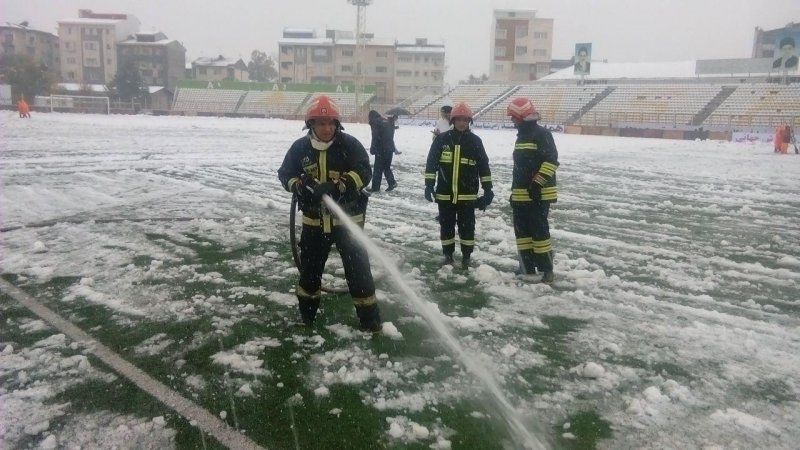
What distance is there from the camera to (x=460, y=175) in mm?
6047

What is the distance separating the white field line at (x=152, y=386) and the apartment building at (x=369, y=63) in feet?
251

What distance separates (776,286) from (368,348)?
4.43 meters

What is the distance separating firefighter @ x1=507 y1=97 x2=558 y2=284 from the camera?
563 cm

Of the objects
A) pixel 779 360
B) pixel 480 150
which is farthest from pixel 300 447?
pixel 480 150

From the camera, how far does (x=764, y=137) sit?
3256cm

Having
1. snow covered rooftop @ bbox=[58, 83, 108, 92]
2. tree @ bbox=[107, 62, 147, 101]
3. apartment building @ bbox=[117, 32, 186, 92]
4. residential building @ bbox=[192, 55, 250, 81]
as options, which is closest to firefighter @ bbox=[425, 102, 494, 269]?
tree @ bbox=[107, 62, 147, 101]

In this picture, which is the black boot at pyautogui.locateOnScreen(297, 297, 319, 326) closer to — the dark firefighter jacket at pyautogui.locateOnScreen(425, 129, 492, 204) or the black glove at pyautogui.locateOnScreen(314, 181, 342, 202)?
the black glove at pyautogui.locateOnScreen(314, 181, 342, 202)

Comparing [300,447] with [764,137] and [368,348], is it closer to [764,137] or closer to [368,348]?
[368,348]

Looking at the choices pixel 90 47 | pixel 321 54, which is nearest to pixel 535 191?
pixel 321 54

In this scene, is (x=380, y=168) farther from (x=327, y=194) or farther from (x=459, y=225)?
(x=327, y=194)

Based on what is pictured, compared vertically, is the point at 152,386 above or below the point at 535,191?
below

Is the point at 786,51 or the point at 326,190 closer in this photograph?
the point at 326,190

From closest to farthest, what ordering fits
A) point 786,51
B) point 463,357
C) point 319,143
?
point 463,357 → point 319,143 → point 786,51

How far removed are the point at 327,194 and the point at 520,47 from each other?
8034 centimetres
